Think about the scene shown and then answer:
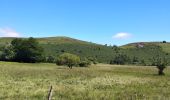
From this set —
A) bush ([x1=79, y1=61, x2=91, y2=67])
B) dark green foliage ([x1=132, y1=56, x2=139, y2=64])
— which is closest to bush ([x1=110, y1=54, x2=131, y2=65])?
dark green foliage ([x1=132, y1=56, x2=139, y2=64])

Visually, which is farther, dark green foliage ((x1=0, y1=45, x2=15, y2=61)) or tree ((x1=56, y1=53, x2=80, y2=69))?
dark green foliage ((x1=0, y1=45, x2=15, y2=61))

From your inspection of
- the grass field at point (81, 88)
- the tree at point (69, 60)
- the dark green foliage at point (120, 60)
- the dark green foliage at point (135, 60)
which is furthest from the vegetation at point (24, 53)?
the grass field at point (81, 88)

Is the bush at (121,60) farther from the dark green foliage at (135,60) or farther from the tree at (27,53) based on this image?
the tree at (27,53)

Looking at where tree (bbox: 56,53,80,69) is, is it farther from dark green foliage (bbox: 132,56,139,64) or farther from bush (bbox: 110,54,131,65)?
dark green foliage (bbox: 132,56,139,64)

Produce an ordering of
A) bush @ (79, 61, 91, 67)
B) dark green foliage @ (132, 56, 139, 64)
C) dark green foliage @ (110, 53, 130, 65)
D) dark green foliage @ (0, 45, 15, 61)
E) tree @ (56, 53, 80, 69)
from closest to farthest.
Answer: tree @ (56, 53, 80, 69)
bush @ (79, 61, 91, 67)
dark green foliage @ (0, 45, 15, 61)
dark green foliage @ (110, 53, 130, 65)
dark green foliage @ (132, 56, 139, 64)

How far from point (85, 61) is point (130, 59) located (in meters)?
57.7

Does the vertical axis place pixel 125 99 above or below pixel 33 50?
below

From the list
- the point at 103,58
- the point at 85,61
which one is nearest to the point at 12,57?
the point at 85,61

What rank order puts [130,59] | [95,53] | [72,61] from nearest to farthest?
1. [72,61]
2. [130,59]
3. [95,53]

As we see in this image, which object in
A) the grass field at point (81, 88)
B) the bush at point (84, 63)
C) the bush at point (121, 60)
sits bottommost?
the grass field at point (81, 88)

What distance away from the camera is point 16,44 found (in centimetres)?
13475

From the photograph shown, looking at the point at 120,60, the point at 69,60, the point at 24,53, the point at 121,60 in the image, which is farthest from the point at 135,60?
the point at 69,60

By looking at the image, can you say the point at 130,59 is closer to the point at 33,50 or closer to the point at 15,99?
the point at 33,50

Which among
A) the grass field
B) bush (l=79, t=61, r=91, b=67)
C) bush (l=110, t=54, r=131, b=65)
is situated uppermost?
bush (l=110, t=54, r=131, b=65)
